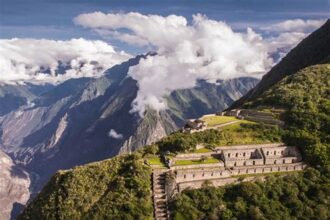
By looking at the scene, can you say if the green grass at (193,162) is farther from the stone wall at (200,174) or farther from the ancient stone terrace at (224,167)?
the stone wall at (200,174)

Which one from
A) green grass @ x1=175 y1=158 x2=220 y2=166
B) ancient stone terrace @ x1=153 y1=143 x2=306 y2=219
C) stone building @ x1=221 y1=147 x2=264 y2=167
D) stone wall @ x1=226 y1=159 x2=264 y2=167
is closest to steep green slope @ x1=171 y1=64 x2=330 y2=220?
ancient stone terrace @ x1=153 y1=143 x2=306 y2=219

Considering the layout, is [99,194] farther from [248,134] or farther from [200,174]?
[248,134]

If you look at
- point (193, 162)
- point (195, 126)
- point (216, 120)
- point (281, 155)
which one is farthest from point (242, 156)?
point (216, 120)

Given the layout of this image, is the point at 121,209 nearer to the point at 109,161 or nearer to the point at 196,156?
the point at 109,161

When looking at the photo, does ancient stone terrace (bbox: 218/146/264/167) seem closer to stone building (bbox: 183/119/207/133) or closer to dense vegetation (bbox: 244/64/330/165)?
dense vegetation (bbox: 244/64/330/165)

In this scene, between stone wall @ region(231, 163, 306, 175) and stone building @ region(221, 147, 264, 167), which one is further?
stone building @ region(221, 147, 264, 167)

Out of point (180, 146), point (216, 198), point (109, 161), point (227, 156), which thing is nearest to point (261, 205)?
point (216, 198)
